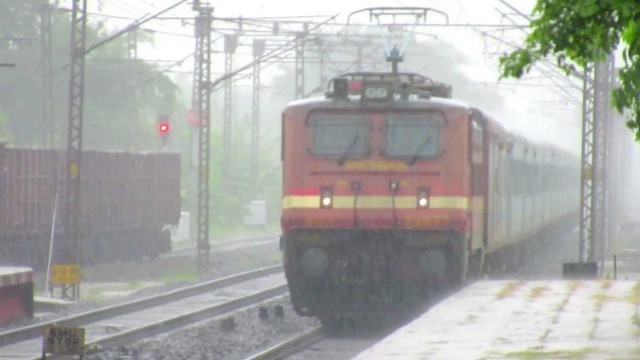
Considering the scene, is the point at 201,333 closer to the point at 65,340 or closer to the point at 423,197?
the point at 423,197

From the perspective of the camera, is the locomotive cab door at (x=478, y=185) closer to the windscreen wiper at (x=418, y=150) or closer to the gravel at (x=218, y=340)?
the windscreen wiper at (x=418, y=150)

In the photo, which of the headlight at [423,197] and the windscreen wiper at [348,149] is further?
the windscreen wiper at [348,149]

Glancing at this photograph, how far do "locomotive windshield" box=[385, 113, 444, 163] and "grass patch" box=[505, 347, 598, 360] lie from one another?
5.94m

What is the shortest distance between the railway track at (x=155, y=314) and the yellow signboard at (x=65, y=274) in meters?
1.34

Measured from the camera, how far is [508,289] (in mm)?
18250

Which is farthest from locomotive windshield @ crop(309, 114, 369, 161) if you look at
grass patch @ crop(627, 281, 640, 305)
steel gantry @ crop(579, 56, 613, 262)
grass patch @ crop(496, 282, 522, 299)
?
steel gantry @ crop(579, 56, 613, 262)

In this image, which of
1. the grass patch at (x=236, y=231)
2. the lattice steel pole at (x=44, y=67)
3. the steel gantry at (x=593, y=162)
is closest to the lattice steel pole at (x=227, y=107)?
the grass patch at (x=236, y=231)

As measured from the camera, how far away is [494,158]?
21125 millimetres

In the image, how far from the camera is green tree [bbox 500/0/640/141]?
28.4 feet

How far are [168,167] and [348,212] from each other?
23.3m

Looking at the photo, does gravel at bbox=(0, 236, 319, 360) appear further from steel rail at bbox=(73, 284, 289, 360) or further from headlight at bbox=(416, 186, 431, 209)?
headlight at bbox=(416, 186, 431, 209)

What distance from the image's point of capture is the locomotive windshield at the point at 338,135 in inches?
695

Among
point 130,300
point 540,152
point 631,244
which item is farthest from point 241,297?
point 631,244

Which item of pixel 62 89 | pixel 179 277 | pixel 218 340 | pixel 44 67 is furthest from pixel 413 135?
pixel 62 89
